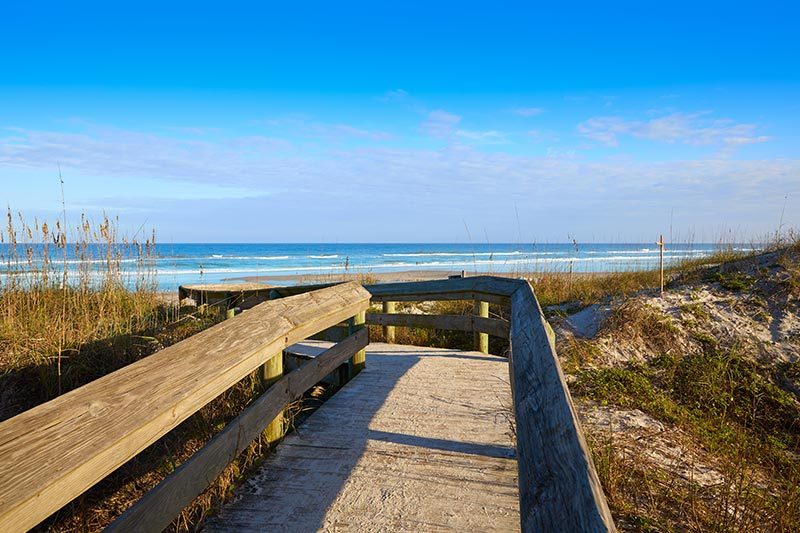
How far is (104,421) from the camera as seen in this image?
60.7 inches

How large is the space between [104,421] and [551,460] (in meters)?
1.24

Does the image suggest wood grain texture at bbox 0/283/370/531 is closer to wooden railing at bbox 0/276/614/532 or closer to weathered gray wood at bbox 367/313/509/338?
wooden railing at bbox 0/276/614/532

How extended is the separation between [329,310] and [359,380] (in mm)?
1274

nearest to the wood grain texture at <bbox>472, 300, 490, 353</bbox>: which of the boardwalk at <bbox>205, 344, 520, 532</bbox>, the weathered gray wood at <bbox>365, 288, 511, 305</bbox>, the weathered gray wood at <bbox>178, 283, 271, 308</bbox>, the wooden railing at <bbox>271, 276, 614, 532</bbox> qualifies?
the weathered gray wood at <bbox>365, 288, 511, 305</bbox>

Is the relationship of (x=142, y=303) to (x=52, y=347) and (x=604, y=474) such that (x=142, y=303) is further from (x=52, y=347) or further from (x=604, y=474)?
(x=604, y=474)

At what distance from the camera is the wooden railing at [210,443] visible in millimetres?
1232

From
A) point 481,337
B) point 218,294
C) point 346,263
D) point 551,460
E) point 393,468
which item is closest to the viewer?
point 551,460

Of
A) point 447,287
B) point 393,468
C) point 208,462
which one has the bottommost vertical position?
point 393,468

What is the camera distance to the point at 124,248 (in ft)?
27.1

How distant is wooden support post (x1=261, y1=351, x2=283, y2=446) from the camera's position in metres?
3.55

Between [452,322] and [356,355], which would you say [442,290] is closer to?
[452,322]

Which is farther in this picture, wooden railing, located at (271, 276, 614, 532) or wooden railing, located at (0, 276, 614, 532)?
wooden railing, located at (0, 276, 614, 532)

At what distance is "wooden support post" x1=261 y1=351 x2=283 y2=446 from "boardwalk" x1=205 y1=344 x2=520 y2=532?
0.09 metres

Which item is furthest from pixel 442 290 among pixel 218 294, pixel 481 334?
pixel 218 294
